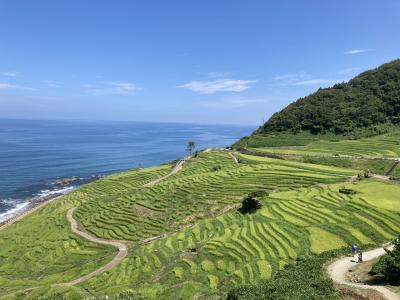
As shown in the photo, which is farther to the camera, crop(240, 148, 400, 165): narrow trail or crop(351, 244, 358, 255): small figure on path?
crop(240, 148, 400, 165): narrow trail

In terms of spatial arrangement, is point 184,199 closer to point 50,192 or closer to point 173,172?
point 173,172

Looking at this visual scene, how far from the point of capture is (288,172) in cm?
7694

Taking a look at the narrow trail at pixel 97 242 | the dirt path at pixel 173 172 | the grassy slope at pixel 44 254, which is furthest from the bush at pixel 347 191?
the dirt path at pixel 173 172

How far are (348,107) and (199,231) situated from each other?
11143 centimetres

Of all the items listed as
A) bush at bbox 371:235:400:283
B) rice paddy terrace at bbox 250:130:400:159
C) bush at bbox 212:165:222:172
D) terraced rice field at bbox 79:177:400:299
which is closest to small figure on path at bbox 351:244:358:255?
terraced rice field at bbox 79:177:400:299

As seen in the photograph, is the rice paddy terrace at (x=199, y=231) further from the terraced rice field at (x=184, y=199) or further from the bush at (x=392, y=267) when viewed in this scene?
the bush at (x=392, y=267)

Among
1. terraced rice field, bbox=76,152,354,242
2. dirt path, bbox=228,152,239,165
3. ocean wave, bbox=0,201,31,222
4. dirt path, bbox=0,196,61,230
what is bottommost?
ocean wave, bbox=0,201,31,222

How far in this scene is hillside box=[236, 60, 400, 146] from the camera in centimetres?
13162

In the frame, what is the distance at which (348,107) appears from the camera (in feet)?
Answer: 473

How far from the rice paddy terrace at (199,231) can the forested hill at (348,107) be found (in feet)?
174

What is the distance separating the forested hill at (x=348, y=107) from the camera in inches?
5281

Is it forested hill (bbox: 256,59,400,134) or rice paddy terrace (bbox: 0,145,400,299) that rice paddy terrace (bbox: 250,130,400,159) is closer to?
rice paddy terrace (bbox: 0,145,400,299)

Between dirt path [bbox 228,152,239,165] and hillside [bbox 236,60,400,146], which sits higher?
hillside [bbox 236,60,400,146]

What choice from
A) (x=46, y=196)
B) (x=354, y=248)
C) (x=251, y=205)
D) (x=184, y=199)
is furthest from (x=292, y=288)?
(x=46, y=196)
